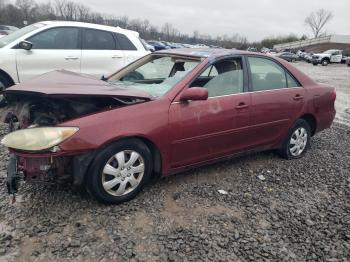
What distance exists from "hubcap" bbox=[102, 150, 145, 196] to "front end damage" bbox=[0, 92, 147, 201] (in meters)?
0.22

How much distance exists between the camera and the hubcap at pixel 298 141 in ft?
15.2

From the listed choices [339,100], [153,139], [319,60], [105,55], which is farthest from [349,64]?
[153,139]

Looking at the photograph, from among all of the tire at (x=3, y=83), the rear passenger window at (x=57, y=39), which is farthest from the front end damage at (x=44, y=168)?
the rear passenger window at (x=57, y=39)

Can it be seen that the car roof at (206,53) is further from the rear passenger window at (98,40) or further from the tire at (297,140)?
the rear passenger window at (98,40)

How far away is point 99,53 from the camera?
6781 millimetres

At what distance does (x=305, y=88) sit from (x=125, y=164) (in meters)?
2.89

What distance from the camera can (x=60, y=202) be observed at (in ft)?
10.3

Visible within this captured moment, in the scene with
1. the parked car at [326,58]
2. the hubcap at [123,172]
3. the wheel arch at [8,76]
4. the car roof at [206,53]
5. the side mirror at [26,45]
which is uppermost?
the parked car at [326,58]

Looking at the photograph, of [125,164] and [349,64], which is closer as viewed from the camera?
[125,164]

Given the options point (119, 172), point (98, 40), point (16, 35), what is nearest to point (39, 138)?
point (119, 172)

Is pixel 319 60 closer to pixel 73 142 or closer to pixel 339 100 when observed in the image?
pixel 339 100

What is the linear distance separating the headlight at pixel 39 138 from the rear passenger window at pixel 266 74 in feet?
7.69

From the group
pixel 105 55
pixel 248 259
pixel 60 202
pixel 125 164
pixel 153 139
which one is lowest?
pixel 248 259

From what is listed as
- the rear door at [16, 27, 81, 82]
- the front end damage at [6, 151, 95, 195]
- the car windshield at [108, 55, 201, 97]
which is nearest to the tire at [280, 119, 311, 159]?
the car windshield at [108, 55, 201, 97]
